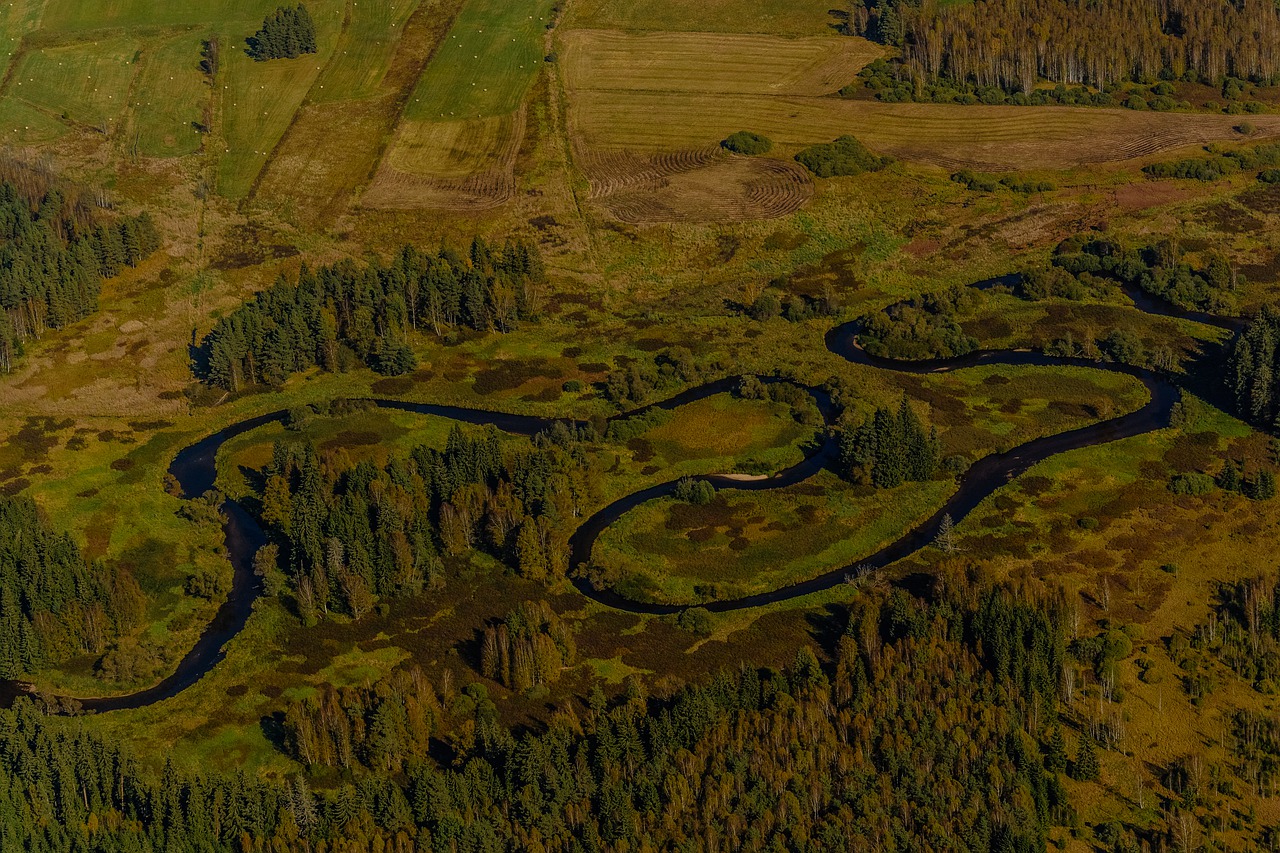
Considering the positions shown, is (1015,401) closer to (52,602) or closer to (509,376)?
(509,376)

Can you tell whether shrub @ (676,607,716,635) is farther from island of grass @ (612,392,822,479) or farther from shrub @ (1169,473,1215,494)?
shrub @ (1169,473,1215,494)

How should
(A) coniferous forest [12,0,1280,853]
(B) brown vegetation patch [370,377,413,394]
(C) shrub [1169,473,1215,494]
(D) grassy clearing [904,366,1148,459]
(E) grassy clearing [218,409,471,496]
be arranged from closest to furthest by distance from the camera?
(A) coniferous forest [12,0,1280,853]
(C) shrub [1169,473,1215,494]
(D) grassy clearing [904,366,1148,459]
(E) grassy clearing [218,409,471,496]
(B) brown vegetation patch [370,377,413,394]

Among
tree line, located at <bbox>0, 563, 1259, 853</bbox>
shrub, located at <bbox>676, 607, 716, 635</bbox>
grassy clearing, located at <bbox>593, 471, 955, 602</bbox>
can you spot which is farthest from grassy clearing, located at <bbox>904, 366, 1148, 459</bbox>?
tree line, located at <bbox>0, 563, 1259, 853</bbox>

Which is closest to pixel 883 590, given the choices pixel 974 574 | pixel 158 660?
pixel 974 574

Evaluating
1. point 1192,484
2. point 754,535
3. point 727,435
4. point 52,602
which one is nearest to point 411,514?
point 754,535

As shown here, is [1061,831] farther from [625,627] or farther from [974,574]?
[625,627]

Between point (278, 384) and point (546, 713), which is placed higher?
point (278, 384)

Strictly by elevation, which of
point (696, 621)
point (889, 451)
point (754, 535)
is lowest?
point (696, 621)
